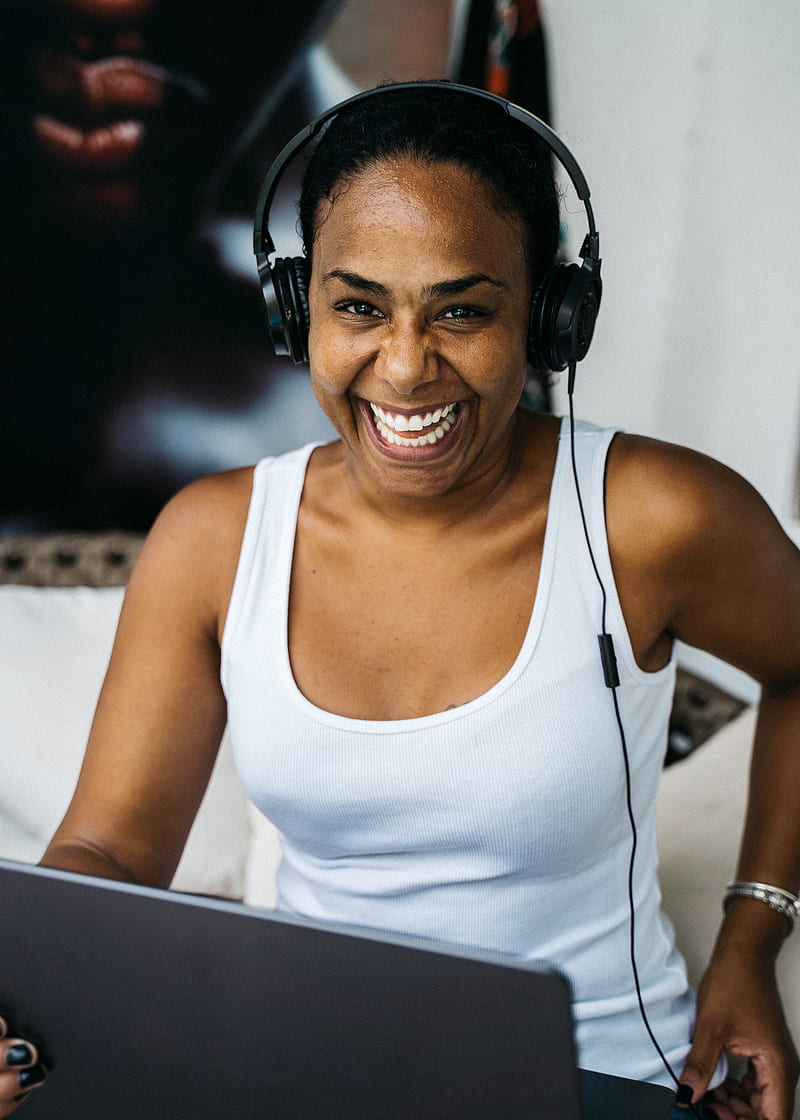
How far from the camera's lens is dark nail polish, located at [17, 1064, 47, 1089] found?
0.58 metres

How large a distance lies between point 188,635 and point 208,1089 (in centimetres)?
52

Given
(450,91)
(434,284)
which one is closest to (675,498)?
(434,284)

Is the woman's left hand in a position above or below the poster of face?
below

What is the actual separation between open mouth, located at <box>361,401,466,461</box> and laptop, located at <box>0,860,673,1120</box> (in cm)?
49

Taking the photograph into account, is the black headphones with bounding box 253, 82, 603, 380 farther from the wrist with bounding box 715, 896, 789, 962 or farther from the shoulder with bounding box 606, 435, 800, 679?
the wrist with bounding box 715, 896, 789, 962

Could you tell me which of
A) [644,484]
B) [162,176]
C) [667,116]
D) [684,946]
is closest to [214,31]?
[162,176]

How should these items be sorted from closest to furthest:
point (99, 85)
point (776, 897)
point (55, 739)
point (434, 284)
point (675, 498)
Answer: point (434, 284) < point (675, 498) < point (776, 897) < point (55, 739) < point (99, 85)

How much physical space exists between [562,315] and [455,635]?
1.02 ft

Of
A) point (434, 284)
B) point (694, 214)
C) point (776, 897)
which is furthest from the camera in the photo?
point (694, 214)

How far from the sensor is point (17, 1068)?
1.90ft

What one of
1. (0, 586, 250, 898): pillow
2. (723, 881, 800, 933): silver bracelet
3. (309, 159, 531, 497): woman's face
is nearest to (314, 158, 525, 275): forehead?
(309, 159, 531, 497): woman's face

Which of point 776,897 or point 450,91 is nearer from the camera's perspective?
point 450,91

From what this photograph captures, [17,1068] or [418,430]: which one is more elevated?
[418,430]

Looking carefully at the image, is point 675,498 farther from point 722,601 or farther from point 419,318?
point 419,318
